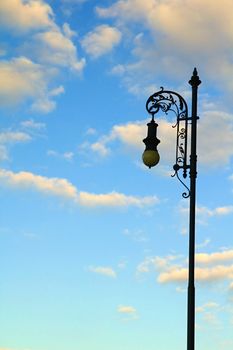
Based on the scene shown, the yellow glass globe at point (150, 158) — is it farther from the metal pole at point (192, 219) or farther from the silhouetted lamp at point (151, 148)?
the metal pole at point (192, 219)

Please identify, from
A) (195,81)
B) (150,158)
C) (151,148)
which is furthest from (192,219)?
(195,81)

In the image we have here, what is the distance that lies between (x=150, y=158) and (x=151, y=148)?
0.94 ft

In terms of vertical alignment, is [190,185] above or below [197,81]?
below

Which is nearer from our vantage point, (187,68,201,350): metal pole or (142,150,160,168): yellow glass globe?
(187,68,201,350): metal pole

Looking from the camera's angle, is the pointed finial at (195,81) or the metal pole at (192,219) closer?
the metal pole at (192,219)

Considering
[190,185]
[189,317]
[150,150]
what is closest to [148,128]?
[150,150]

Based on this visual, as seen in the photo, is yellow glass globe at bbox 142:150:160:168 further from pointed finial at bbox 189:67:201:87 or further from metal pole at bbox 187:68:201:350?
pointed finial at bbox 189:67:201:87

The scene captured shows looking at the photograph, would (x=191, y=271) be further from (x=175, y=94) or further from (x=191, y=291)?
(x=175, y=94)

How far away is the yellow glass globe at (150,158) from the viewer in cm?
1266

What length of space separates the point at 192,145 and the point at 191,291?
9.21 feet

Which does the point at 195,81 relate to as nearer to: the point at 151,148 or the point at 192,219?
the point at 151,148

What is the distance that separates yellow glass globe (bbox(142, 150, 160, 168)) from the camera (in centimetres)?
1266

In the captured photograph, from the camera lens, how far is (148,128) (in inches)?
530

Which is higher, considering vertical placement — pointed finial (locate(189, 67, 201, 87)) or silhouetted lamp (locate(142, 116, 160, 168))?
pointed finial (locate(189, 67, 201, 87))
